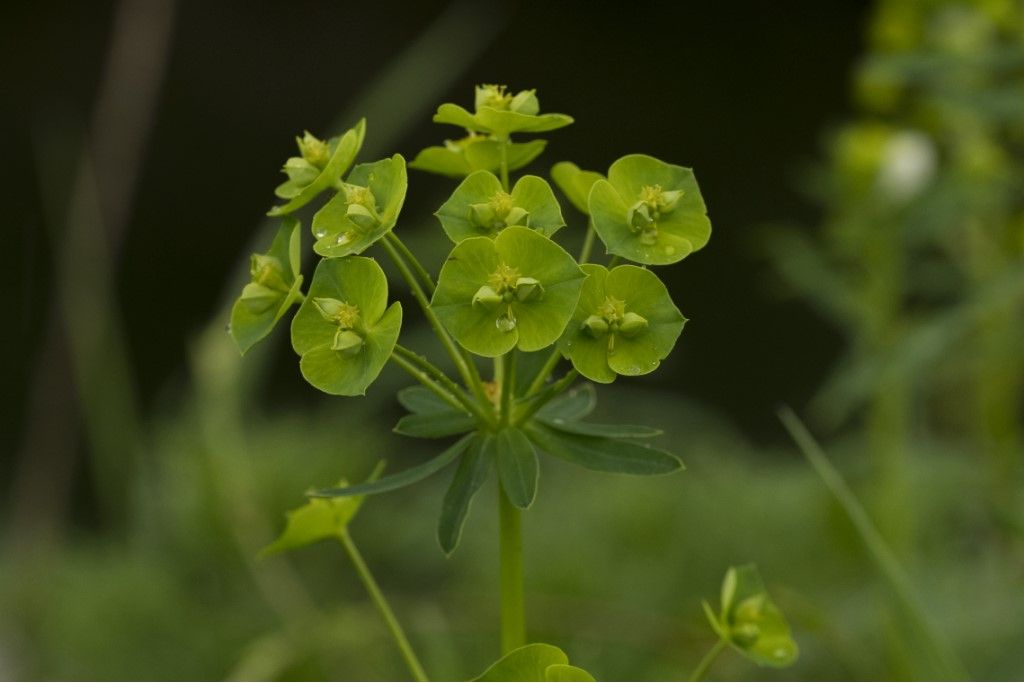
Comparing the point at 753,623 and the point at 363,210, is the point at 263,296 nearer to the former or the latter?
the point at 363,210

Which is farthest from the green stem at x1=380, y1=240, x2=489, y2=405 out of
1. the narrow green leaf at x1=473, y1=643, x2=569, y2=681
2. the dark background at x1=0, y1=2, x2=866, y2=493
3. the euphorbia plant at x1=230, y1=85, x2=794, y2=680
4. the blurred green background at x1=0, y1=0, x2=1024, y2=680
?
the dark background at x1=0, y1=2, x2=866, y2=493

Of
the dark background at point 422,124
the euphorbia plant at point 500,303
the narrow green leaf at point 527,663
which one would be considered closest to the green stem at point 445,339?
the euphorbia plant at point 500,303

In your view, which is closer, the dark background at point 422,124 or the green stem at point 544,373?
the green stem at point 544,373

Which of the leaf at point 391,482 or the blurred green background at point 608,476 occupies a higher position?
the blurred green background at point 608,476

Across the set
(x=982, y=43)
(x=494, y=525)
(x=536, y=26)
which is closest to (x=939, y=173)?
(x=982, y=43)

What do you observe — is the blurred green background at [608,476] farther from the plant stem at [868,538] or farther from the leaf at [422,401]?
the leaf at [422,401]

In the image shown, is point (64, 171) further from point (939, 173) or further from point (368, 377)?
point (368, 377)

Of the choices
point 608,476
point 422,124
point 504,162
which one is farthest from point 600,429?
point 422,124

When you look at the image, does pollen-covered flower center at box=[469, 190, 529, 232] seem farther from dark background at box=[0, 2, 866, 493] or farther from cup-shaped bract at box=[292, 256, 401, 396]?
dark background at box=[0, 2, 866, 493]
